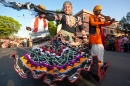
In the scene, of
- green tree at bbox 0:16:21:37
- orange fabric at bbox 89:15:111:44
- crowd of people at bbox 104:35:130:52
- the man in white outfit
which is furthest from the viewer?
green tree at bbox 0:16:21:37

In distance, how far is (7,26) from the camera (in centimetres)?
7575

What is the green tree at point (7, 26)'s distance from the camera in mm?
71750

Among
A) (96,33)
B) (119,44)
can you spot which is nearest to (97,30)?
(96,33)

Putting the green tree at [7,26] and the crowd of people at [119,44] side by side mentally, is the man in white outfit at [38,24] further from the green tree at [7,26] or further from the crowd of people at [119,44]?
the green tree at [7,26]

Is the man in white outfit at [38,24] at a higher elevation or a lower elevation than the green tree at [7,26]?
lower

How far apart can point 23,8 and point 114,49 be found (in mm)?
13539

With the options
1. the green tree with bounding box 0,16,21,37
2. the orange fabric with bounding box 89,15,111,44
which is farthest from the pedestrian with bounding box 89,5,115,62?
the green tree with bounding box 0,16,21,37

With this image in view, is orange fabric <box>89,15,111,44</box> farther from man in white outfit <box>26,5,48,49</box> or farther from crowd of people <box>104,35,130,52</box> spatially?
crowd of people <box>104,35,130,52</box>

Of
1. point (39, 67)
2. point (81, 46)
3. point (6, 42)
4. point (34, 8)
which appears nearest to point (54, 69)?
point (39, 67)

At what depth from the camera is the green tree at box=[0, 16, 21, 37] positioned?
235ft

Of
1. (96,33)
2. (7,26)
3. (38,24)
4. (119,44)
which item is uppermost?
(7,26)

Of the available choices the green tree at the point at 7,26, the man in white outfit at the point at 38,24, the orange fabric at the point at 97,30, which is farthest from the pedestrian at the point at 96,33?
the green tree at the point at 7,26

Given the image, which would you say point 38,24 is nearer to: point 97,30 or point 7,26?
point 97,30

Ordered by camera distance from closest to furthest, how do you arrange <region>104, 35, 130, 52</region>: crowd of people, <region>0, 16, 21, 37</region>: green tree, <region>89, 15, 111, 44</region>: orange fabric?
<region>89, 15, 111, 44</region>: orange fabric
<region>104, 35, 130, 52</region>: crowd of people
<region>0, 16, 21, 37</region>: green tree
